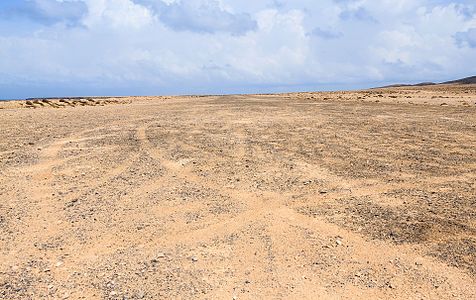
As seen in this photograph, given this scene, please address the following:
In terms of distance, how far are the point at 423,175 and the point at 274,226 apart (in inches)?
160

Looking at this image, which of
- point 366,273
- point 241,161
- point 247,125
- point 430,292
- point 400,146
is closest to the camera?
point 430,292

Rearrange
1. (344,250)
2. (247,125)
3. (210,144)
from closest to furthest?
(344,250) → (210,144) → (247,125)

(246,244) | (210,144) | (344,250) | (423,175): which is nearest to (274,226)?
(246,244)

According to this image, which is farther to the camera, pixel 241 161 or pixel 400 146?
pixel 400 146

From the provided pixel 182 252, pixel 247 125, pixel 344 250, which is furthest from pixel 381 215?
pixel 247 125

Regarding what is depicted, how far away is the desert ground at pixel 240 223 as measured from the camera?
15.0 feet

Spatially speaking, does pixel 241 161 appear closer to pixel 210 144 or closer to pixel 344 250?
pixel 210 144

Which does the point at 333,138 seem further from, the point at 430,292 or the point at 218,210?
the point at 430,292

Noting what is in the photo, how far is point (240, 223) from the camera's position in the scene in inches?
244

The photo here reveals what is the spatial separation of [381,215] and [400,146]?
20.2 ft

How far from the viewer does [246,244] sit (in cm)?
551

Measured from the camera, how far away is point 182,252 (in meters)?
5.31

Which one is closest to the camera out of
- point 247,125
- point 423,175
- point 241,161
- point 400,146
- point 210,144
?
point 423,175

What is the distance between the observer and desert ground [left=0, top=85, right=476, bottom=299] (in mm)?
4578
